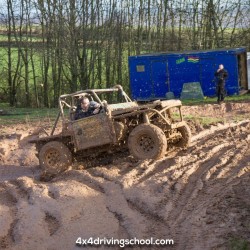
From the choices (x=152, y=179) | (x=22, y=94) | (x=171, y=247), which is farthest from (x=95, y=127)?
(x=22, y=94)

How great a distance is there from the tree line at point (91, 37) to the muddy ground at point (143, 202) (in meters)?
19.4

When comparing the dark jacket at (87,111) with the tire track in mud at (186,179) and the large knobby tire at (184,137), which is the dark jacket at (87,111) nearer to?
the tire track in mud at (186,179)

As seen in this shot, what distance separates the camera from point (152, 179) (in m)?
9.71

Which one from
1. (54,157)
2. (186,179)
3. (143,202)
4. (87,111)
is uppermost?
(87,111)

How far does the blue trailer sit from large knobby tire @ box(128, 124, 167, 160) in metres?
14.4

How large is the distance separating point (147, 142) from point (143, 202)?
2741mm

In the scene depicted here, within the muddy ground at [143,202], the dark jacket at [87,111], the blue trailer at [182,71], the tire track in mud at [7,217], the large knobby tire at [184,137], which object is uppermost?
the blue trailer at [182,71]

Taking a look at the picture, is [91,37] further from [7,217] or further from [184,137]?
[7,217]

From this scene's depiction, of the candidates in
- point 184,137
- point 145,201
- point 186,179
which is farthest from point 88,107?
point 145,201

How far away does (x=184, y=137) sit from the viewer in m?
12.2

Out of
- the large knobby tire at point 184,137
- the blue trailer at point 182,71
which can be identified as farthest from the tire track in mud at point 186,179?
the blue trailer at point 182,71

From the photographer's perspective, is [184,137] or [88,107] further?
[184,137]

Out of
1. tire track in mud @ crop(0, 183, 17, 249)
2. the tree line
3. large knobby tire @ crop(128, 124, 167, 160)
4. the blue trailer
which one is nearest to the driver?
large knobby tire @ crop(128, 124, 167, 160)

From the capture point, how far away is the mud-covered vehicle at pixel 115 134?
1122 centimetres
